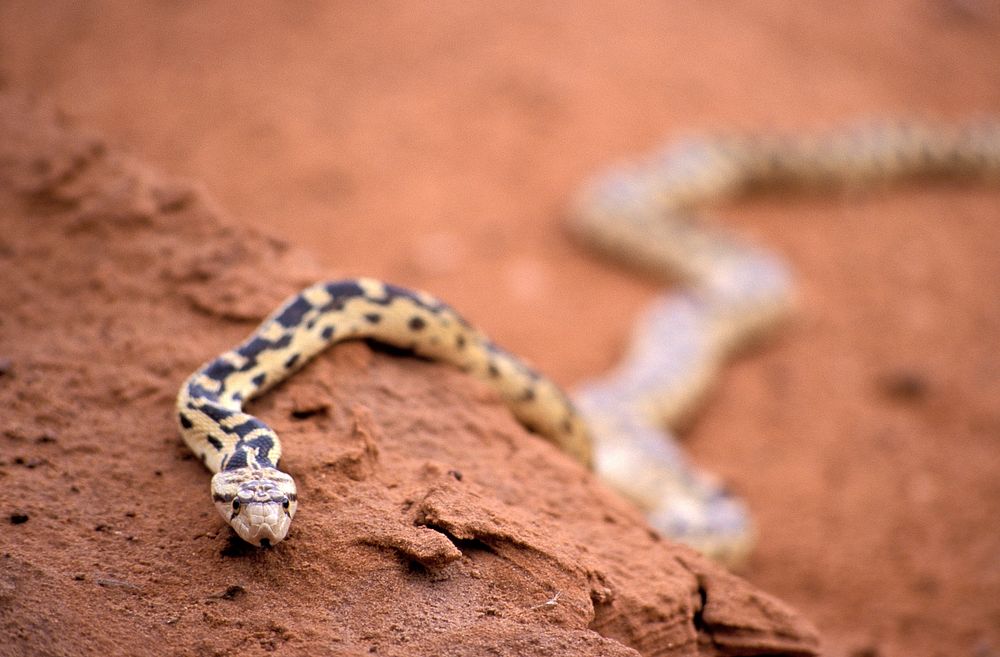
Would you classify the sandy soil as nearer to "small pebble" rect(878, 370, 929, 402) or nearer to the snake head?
"small pebble" rect(878, 370, 929, 402)

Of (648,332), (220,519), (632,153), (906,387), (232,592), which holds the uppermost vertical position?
(632,153)

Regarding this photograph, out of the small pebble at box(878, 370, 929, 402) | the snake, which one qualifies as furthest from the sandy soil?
the snake

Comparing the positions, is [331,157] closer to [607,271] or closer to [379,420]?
[607,271]

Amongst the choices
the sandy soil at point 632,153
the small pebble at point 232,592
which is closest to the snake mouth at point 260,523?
the small pebble at point 232,592

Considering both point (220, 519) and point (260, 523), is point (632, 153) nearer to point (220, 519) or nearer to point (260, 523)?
point (220, 519)

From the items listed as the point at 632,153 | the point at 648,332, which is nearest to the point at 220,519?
the point at 648,332

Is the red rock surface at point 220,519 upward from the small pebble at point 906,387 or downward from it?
downward

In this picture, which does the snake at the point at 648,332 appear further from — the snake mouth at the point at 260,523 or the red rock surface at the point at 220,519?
the red rock surface at the point at 220,519
